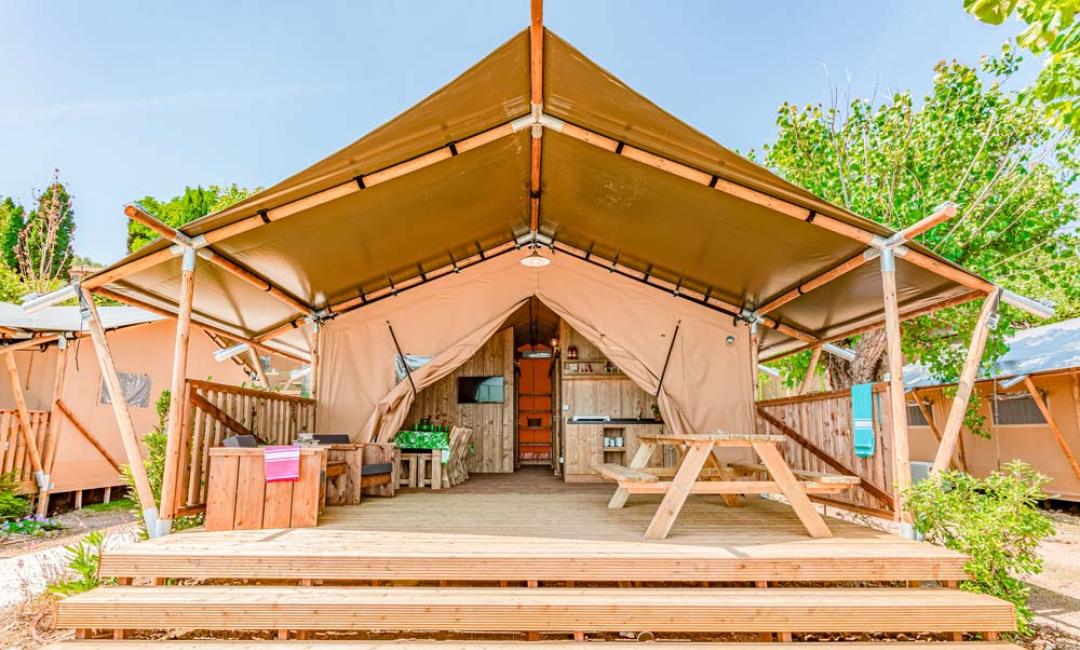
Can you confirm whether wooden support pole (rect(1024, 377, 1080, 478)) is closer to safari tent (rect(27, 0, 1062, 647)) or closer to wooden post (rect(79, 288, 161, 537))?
safari tent (rect(27, 0, 1062, 647))

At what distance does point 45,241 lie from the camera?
1692 cm

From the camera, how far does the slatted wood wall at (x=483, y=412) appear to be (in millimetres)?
9828

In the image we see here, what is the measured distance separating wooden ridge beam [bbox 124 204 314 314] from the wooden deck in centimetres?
216

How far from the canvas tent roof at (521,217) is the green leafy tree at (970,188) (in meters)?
2.56

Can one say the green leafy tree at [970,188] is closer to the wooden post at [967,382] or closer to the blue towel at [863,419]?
the wooden post at [967,382]

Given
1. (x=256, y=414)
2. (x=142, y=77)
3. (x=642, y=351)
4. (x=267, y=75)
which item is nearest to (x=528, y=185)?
(x=642, y=351)

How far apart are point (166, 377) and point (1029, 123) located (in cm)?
1390

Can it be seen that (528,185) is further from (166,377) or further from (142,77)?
(142,77)

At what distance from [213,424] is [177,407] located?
0.65 m

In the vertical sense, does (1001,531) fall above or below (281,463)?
below

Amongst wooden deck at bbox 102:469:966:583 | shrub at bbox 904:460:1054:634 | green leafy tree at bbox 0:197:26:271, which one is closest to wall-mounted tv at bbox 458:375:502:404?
wooden deck at bbox 102:469:966:583

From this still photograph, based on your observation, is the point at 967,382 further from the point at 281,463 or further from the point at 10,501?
the point at 10,501

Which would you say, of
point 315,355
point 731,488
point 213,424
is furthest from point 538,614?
point 315,355

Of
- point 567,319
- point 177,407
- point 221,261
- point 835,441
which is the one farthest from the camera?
point 567,319
